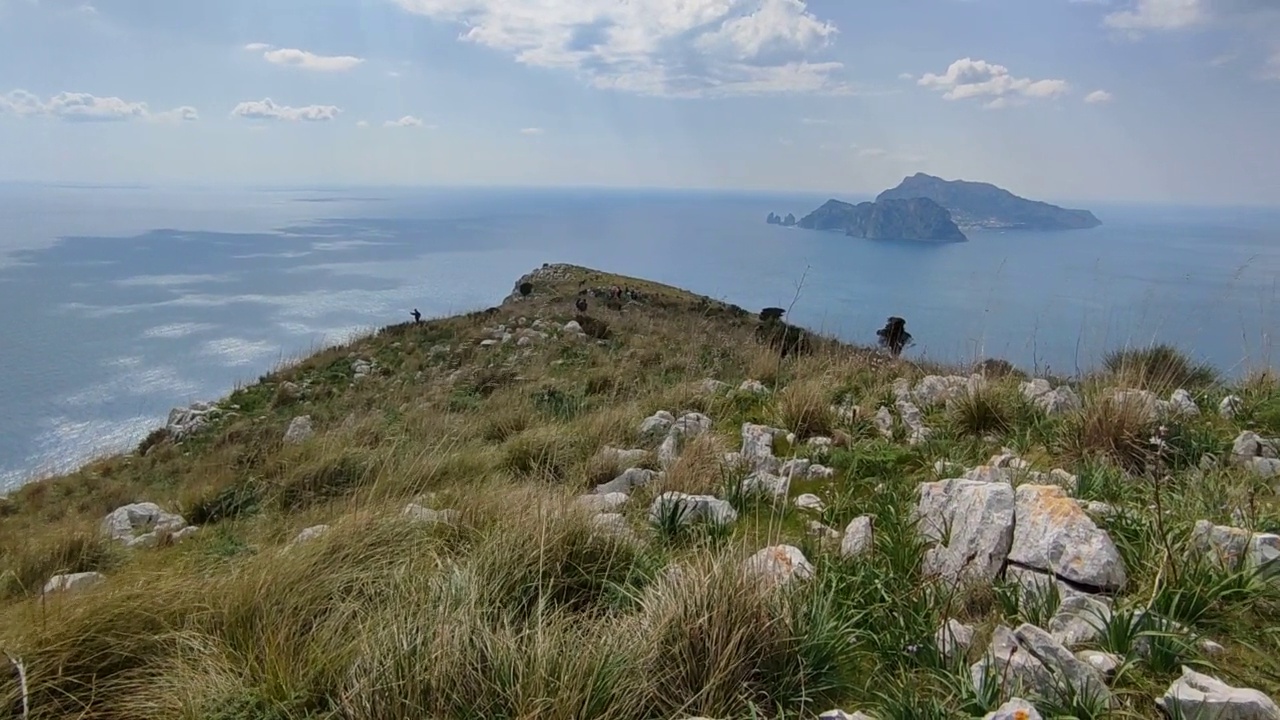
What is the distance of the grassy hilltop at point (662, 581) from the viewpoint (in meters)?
2.03

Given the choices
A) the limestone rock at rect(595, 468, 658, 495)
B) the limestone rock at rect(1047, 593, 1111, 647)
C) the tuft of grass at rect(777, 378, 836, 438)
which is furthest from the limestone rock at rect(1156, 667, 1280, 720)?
the tuft of grass at rect(777, 378, 836, 438)

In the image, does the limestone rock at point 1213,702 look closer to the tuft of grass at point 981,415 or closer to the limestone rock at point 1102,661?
the limestone rock at point 1102,661

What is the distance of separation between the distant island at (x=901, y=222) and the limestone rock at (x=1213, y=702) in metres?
108

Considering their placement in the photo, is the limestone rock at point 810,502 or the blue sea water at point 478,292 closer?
the limestone rock at point 810,502

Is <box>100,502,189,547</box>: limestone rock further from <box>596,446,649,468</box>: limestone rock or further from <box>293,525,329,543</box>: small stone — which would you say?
<box>596,446,649,468</box>: limestone rock

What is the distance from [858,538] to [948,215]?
11917 centimetres

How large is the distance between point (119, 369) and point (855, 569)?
54858 mm

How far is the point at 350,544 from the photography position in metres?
3.06

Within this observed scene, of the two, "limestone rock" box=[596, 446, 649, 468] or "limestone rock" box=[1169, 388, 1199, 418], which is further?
"limestone rock" box=[596, 446, 649, 468]

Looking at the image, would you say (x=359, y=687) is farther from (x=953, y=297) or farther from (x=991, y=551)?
(x=953, y=297)

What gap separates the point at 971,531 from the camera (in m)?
2.78

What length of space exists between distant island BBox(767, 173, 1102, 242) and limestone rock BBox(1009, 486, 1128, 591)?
352 feet

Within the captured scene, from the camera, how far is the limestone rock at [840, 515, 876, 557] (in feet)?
9.66

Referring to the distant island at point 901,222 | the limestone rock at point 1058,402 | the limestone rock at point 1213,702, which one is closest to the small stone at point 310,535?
the limestone rock at point 1213,702
